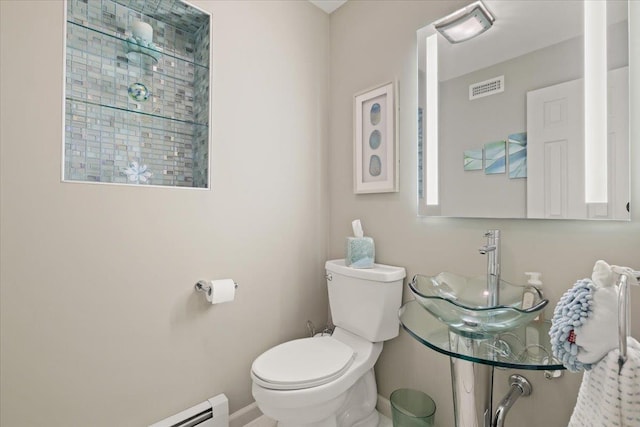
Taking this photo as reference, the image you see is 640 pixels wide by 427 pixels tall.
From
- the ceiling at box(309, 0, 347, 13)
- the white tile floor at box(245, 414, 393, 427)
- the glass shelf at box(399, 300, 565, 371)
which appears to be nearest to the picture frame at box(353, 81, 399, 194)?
the ceiling at box(309, 0, 347, 13)

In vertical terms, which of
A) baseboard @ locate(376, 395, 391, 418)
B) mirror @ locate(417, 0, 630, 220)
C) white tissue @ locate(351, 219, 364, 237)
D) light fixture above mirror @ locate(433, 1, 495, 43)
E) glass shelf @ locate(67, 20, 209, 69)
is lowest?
baseboard @ locate(376, 395, 391, 418)

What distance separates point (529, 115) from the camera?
3.78 ft

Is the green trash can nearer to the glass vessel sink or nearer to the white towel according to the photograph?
the glass vessel sink

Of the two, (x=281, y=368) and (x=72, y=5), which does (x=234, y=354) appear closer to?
(x=281, y=368)

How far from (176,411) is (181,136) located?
1.28 metres

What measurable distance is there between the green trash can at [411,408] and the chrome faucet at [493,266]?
655 mm

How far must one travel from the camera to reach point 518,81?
1183mm

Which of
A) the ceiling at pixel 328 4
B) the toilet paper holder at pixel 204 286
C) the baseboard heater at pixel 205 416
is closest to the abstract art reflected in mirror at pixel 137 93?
the toilet paper holder at pixel 204 286

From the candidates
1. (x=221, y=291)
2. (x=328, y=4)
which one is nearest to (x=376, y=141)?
(x=328, y=4)

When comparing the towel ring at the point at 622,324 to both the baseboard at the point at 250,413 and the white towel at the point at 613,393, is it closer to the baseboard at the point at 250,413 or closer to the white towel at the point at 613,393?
the white towel at the point at 613,393

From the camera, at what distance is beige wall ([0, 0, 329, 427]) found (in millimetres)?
1046

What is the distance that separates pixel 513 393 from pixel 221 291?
4.06 ft

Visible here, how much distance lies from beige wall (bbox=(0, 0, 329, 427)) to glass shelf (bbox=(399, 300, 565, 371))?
859 mm

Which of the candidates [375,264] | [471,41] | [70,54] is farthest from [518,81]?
[70,54]
